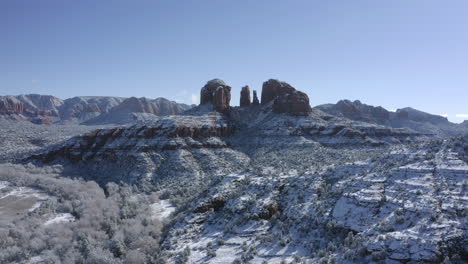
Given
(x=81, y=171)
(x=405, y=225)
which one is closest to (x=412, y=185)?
(x=405, y=225)

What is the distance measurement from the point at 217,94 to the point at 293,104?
20.2 meters

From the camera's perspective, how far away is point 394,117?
118250mm

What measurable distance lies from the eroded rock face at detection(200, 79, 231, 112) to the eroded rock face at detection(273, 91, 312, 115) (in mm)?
13912

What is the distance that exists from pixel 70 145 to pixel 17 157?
1146 cm

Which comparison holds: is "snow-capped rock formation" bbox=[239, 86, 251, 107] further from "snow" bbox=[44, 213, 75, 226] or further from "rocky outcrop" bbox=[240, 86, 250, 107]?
"snow" bbox=[44, 213, 75, 226]

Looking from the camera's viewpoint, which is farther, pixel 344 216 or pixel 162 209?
pixel 162 209

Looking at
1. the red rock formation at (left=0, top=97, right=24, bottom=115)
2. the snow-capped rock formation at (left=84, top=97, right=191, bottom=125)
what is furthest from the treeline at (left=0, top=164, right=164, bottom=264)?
the red rock formation at (left=0, top=97, right=24, bottom=115)

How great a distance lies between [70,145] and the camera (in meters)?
52.7

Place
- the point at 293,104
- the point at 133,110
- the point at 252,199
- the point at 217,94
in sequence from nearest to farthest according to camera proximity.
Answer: the point at 252,199 < the point at 293,104 < the point at 217,94 < the point at 133,110

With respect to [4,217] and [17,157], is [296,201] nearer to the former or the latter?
[4,217]

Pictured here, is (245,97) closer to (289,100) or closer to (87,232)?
(289,100)

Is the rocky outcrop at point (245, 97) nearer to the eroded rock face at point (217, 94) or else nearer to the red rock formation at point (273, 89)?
the red rock formation at point (273, 89)

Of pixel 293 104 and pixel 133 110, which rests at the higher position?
pixel 133 110

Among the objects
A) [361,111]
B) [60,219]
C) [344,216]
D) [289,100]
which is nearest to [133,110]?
[289,100]
